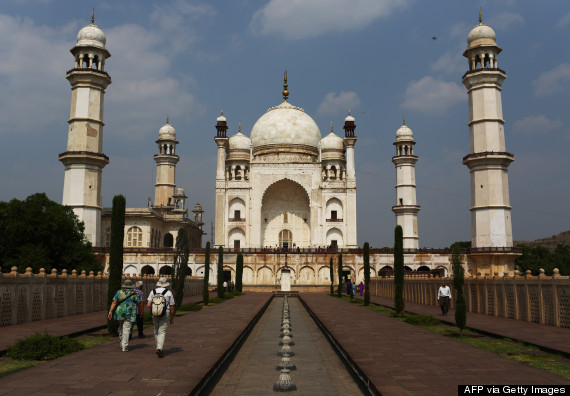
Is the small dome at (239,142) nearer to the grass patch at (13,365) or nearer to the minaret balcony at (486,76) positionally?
the minaret balcony at (486,76)

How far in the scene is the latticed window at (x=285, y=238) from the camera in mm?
50938

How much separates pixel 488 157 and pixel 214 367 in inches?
1363

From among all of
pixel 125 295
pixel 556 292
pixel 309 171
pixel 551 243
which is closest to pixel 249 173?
pixel 309 171

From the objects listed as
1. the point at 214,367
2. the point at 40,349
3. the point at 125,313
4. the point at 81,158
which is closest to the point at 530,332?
the point at 214,367

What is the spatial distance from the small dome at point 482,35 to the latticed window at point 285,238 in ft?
75.3

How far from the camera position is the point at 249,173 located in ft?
166

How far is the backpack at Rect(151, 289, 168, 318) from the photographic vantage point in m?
8.23

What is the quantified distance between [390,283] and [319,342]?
1993 cm

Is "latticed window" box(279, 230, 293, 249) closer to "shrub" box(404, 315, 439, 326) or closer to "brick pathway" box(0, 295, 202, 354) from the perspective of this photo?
"shrub" box(404, 315, 439, 326)

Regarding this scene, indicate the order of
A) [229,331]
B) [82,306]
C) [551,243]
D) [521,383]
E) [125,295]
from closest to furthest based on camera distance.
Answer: [521,383] → [125,295] → [229,331] → [82,306] → [551,243]

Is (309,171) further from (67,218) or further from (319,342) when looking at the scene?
(319,342)

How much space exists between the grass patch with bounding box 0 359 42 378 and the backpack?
184cm

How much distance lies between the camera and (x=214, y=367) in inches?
300

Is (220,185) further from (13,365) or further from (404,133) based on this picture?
(13,365)
